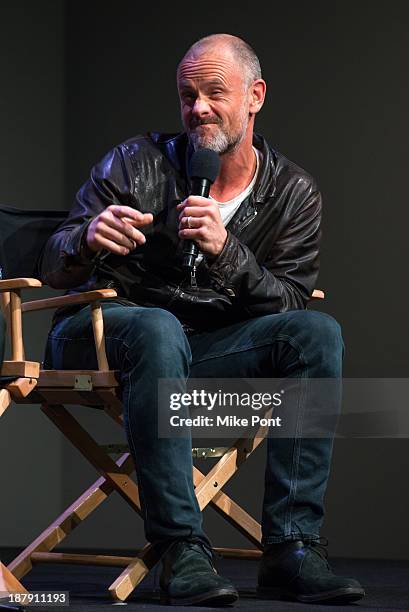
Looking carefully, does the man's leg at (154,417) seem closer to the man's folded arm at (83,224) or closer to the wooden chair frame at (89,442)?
the wooden chair frame at (89,442)

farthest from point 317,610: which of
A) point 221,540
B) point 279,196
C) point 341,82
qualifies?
point 341,82

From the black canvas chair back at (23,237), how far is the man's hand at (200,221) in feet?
2.14

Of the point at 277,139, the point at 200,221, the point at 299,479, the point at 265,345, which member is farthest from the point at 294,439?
the point at 277,139

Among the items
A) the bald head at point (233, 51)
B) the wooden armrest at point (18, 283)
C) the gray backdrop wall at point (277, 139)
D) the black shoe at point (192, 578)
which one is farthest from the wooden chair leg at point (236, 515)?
the gray backdrop wall at point (277, 139)

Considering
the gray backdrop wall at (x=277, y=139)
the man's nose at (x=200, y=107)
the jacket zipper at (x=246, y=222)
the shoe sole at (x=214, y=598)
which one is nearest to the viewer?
the shoe sole at (x=214, y=598)

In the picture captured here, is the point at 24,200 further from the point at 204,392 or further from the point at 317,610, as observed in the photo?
the point at 317,610

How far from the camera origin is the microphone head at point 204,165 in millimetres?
2650

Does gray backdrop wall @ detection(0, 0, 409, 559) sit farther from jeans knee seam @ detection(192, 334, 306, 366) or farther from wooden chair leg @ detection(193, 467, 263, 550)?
jeans knee seam @ detection(192, 334, 306, 366)

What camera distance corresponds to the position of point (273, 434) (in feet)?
8.32

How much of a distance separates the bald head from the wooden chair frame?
0.66 metres

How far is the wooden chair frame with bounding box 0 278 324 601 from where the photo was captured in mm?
2416

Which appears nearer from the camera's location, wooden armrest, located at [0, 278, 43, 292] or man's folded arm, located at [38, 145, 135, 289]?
wooden armrest, located at [0, 278, 43, 292]

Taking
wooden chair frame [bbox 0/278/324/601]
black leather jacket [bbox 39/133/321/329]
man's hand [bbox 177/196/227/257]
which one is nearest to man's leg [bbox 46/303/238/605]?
wooden chair frame [bbox 0/278/324/601]

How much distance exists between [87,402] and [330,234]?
1896 mm
